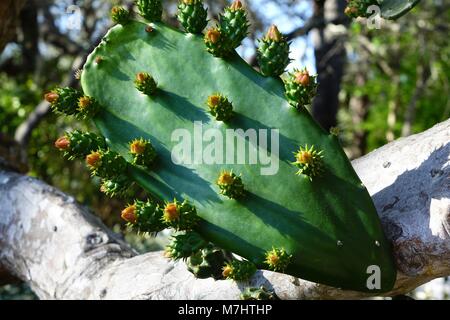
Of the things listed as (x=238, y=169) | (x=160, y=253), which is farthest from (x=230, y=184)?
(x=160, y=253)

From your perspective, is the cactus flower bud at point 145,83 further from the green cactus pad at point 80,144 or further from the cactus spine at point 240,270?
the cactus spine at point 240,270

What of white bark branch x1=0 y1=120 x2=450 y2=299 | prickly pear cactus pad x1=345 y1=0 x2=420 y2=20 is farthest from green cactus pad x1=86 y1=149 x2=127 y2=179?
prickly pear cactus pad x1=345 y1=0 x2=420 y2=20

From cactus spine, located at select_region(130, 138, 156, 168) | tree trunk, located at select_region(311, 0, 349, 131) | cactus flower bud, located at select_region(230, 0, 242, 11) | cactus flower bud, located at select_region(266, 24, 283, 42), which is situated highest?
tree trunk, located at select_region(311, 0, 349, 131)

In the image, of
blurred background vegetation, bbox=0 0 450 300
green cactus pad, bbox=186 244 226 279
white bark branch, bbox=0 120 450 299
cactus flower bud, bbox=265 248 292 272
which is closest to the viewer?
cactus flower bud, bbox=265 248 292 272

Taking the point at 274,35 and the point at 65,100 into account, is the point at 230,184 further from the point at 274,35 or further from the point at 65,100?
the point at 65,100

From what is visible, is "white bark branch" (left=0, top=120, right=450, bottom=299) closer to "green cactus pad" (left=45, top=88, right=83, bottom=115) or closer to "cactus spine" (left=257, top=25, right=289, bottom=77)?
"cactus spine" (left=257, top=25, right=289, bottom=77)
